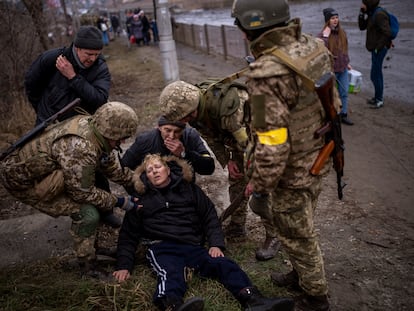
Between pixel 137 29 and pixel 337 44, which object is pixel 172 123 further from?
pixel 137 29

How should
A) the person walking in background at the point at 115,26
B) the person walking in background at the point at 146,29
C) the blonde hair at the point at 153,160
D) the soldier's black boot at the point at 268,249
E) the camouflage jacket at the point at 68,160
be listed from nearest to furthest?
the camouflage jacket at the point at 68,160 → the blonde hair at the point at 153,160 → the soldier's black boot at the point at 268,249 → the person walking in background at the point at 146,29 → the person walking in background at the point at 115,26

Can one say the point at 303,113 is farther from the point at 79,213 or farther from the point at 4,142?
the point at 4,142

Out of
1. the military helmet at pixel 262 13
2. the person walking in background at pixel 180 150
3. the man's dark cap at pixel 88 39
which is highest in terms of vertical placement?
the military helmet at pixel 262 13

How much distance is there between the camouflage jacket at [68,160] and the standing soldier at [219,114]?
611 mm

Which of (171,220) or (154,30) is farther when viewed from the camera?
(154,30)

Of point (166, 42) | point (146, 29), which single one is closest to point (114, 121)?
point (166, 42)

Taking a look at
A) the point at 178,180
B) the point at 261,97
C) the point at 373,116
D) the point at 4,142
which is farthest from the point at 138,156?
the point at 373,116

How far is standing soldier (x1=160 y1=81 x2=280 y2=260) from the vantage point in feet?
10.2

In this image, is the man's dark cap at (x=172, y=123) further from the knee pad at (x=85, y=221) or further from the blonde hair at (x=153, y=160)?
the knee pad at (x=85, y=221)

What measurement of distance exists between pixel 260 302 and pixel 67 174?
1604mm

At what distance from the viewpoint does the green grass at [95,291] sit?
9.32ft

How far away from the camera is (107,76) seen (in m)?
3.94

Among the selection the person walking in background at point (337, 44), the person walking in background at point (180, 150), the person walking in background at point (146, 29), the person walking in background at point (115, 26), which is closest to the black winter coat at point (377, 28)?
the person walking in background at point (337, 44)

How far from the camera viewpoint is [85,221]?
10.4 feet
